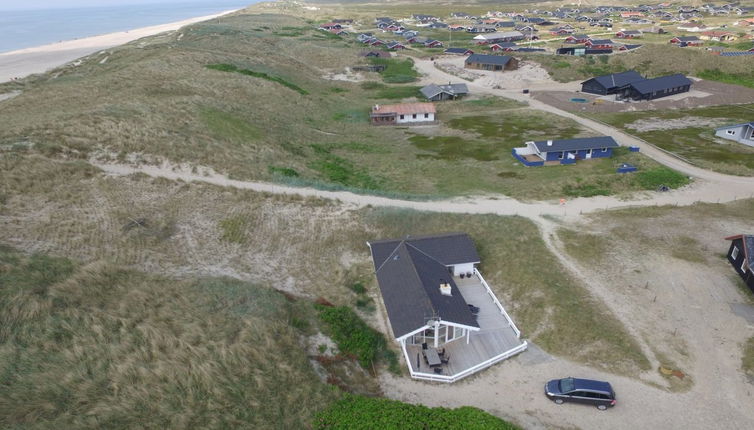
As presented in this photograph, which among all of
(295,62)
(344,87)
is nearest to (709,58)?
(344,87)

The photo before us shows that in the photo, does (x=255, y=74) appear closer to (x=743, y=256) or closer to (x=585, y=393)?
(x=743, y=256)

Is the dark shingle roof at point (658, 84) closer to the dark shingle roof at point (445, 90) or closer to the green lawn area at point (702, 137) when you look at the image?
the green lawn area at point (702, 137)

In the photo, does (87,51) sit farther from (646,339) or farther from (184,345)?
(646,339)

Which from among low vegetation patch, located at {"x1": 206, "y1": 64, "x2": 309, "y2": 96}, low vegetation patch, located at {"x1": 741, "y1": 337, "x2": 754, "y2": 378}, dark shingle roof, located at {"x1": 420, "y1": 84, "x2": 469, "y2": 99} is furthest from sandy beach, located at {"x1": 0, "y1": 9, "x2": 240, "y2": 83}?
low vegetation patch, located at {"x1": 741, "y1": 337, "x2": 754, "y2": 378}

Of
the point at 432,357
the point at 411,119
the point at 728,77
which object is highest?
the point at 728,77

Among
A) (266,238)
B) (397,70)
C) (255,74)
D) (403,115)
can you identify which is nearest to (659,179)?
(403,115)

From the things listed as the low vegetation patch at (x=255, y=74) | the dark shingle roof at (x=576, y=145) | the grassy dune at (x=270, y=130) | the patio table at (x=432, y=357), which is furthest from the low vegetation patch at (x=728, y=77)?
the patio table at (x=432, y=357)

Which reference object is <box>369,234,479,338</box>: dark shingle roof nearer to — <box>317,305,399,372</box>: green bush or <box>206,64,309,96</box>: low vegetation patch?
<box>317,305,399,372</box>: green bush
